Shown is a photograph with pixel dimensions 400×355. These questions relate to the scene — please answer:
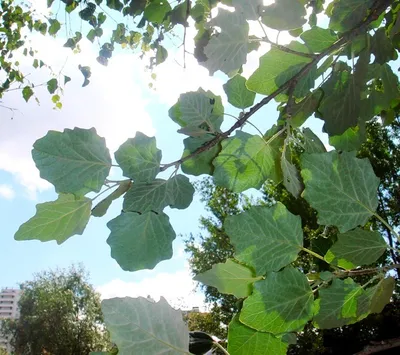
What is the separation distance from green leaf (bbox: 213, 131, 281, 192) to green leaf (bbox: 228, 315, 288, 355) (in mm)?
130

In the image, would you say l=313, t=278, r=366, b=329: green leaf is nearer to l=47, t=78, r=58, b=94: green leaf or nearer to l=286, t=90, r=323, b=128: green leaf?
l=286, t=90, r=323, b=128: green leaf

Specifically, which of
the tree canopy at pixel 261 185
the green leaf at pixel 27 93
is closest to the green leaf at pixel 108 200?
the tree canopy at pixel 261 185

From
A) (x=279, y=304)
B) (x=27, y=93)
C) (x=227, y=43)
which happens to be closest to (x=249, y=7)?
(x=227, y=43)

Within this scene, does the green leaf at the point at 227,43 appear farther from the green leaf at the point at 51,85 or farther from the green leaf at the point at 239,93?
the green leaf at the point at 51,85

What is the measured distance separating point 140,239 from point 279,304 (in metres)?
0.12

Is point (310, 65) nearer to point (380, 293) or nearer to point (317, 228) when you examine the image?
point (380, 293)

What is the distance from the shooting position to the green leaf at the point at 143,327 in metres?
0.25

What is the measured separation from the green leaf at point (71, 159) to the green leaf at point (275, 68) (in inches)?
6.7

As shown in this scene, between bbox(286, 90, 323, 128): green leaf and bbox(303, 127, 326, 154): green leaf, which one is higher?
bbox(286, 90, 323, 128): green leaf

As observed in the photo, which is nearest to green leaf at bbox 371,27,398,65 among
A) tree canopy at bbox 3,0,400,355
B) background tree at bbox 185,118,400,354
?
tree canopy at bbox 3,0,400,355

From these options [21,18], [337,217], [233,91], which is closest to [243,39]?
[233,91]

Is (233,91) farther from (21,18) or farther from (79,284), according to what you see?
(79,284)

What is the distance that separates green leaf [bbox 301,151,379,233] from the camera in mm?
305

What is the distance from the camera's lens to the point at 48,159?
347 mm
